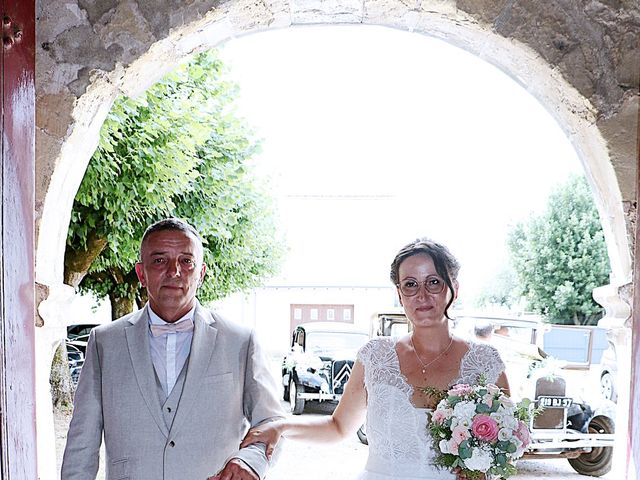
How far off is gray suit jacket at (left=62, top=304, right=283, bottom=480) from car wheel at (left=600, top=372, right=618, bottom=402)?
1021 centimetres

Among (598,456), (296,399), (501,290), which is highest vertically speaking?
(501,290)

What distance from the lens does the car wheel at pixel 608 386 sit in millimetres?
11266

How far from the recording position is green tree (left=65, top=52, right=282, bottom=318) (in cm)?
706

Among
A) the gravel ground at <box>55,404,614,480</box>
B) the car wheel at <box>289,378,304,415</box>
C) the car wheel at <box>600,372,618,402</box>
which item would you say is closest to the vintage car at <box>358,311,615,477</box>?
the gravel ground at <box>55,404,614,480</box>

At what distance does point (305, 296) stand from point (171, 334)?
25.0m

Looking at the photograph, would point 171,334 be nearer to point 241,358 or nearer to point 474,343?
point 241,358

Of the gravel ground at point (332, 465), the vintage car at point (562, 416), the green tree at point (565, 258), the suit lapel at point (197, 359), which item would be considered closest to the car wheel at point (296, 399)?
the gravel ground at point (332, 465)

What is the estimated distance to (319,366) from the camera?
1168cm

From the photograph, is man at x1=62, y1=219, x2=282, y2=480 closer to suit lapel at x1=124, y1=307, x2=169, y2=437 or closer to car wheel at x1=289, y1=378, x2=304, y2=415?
suit lapel at x1=124, y1=307, x2=169, y2=437

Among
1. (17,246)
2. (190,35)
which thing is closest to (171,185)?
(190,35)

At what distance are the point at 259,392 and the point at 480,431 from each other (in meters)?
0.75

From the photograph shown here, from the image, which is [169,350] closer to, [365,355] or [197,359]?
[197,359]

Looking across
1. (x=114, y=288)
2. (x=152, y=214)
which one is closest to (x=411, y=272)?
(x=152, y=214)

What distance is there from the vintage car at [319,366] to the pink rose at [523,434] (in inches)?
354
